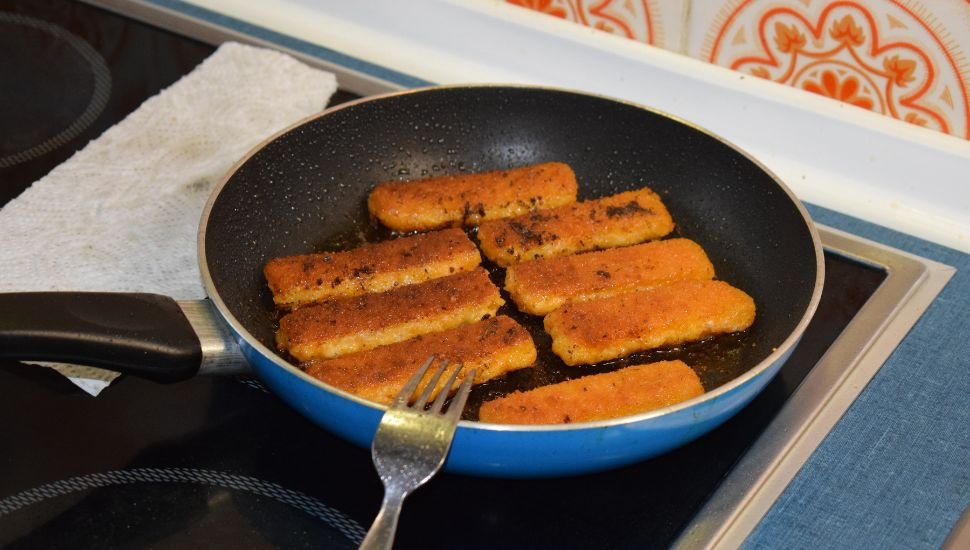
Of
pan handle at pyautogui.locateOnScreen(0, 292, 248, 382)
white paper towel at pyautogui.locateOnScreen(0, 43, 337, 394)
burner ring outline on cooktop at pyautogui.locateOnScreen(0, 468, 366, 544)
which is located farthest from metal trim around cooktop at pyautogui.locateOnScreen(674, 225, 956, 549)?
white paper towel at pyautogui.locateOnScreen(0, 43, 337, 394)

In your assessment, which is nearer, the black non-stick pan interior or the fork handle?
the fork handle

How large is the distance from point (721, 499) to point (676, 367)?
0.13 m

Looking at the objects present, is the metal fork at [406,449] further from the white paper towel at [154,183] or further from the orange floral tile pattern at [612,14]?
the orange floral tile pattern at [612,14]

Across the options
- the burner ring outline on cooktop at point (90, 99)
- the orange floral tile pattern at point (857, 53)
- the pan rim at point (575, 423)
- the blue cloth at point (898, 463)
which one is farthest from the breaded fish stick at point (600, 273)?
the burner ring outline on cooktop at point (90, 99)

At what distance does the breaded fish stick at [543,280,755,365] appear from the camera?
0.96 metres

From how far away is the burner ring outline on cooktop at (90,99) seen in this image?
4.17 ft

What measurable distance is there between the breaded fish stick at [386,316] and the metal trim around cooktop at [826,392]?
1.04 ft

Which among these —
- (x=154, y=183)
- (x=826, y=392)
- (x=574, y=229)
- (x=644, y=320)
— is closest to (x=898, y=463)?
(x=826, y=392)

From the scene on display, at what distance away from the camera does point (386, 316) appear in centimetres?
99

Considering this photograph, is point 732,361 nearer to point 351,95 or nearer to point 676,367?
point 676,367

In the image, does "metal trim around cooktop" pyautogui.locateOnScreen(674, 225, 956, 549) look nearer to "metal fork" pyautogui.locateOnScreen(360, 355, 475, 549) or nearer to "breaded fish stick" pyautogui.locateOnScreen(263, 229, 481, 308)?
"metal fork" pyautogui.locateOnScreen(360, 355, 475, 549)

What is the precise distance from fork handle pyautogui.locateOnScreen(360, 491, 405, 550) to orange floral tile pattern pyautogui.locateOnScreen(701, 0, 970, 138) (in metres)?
0.83

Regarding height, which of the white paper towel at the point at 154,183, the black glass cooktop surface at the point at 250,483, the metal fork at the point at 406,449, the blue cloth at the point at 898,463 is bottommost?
the blue cloth at the point at 898,463

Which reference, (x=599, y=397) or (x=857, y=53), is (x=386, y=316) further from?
(x=857, y=53)
